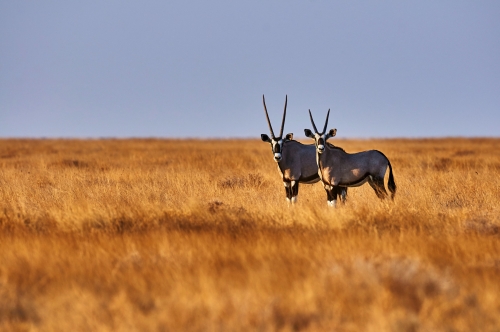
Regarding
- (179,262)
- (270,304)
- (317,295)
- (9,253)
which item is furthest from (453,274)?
(9,253)

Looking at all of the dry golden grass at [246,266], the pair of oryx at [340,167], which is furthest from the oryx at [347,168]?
the dry golden grass at [246,266]

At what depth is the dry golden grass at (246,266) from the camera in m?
5.44

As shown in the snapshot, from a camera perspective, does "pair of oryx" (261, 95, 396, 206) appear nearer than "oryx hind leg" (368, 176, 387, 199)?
Yes

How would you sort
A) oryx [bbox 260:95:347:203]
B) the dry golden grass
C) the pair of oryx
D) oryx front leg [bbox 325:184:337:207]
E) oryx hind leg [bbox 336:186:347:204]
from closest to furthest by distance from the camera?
the dry golden grass < oryx front leg [bbox 325:184:337:207] < the pair of oryx < oryx hind leg [bbox 336:186:347:204] < oryx [bbox 260:95:347:203]

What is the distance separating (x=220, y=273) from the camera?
6738mm

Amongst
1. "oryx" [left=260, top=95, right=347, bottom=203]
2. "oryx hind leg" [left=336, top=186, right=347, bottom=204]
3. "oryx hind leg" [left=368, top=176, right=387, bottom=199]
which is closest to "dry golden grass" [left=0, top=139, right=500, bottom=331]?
"oryx hind leg" [left=368, top=176, right=387, bottom=199]

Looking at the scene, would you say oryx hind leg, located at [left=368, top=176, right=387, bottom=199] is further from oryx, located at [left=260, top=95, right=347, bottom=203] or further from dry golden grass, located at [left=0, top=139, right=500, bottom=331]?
oryx, located at [left=260, top=95, right=347, bottom=203]

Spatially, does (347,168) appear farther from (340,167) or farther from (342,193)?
(342,193)

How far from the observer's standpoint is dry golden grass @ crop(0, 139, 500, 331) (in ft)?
17.8

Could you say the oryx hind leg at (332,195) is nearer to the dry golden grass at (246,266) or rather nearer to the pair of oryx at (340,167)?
the pair of oryx at (340,167)

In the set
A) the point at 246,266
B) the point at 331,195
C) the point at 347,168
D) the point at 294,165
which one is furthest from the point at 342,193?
the point at 246,266

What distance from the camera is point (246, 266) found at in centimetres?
689

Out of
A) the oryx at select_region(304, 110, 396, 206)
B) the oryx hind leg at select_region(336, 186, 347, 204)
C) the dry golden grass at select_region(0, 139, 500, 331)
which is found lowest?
the dry golden grass at select_region(0, 139, 500, 331)

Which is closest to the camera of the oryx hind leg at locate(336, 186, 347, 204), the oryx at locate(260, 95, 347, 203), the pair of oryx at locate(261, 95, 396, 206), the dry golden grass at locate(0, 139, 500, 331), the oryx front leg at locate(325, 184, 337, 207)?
the dry golden grass at locate(0, 139, 500, 331)
